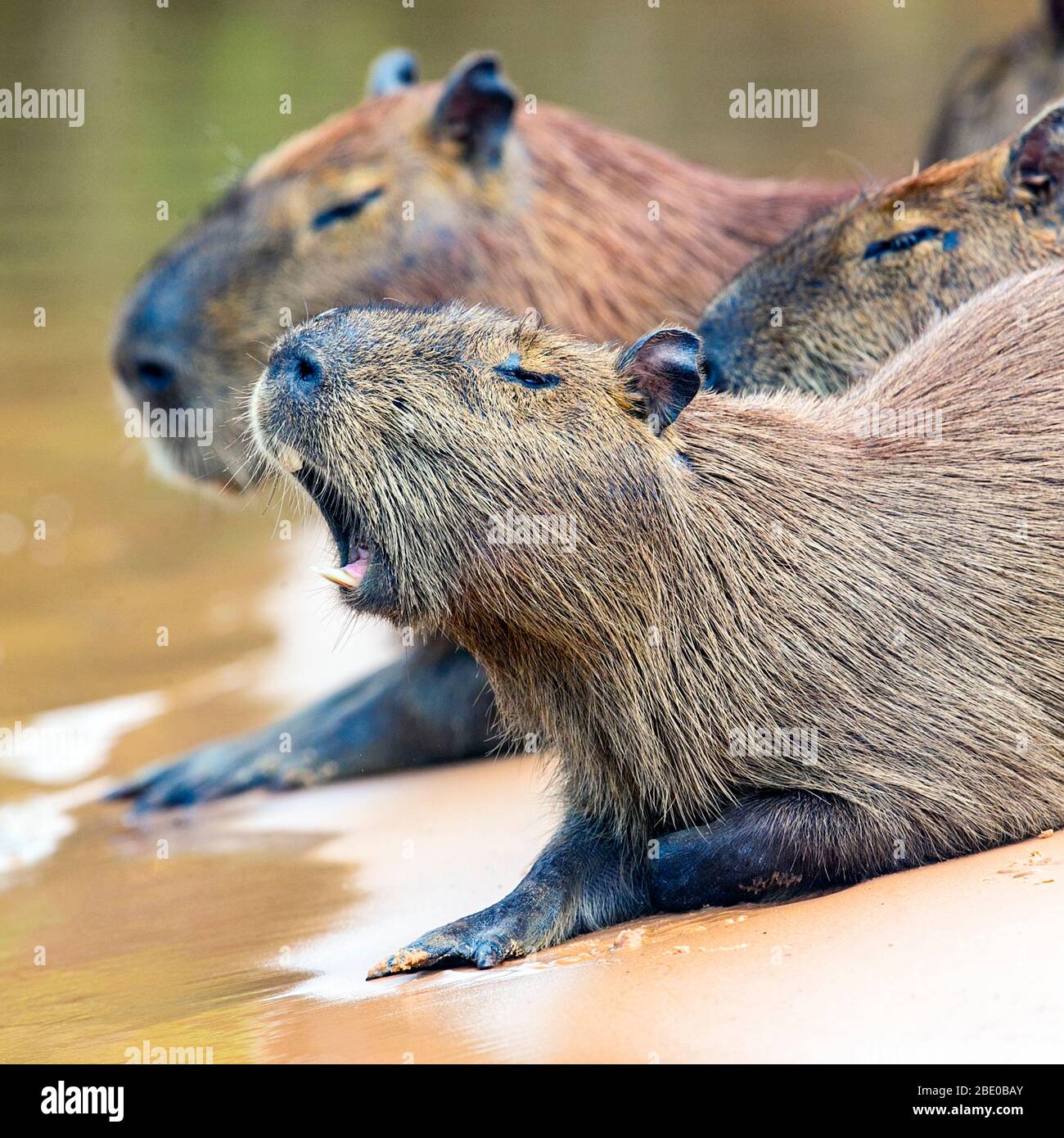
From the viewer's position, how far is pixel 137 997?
3828mm

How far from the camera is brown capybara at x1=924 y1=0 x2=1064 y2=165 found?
7469mm

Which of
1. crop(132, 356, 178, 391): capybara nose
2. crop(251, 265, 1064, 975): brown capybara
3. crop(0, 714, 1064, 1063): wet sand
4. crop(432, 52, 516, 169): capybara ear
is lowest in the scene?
crop(0, 714, 1064, 1063): wet sand

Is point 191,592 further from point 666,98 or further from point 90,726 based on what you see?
point 666,98

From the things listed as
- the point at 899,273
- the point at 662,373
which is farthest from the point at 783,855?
the point at 899,273

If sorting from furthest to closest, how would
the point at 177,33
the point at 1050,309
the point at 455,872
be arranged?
the point at 177,33 < the point at 455,872 < the point at 1050,309

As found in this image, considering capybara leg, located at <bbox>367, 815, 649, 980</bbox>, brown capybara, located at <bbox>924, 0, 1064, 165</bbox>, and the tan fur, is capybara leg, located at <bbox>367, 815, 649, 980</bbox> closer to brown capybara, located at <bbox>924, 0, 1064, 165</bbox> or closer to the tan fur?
the tan fur

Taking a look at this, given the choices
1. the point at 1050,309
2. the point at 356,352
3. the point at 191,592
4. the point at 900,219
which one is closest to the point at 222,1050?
the point at 356,352

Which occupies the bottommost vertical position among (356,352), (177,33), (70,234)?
(356,352)

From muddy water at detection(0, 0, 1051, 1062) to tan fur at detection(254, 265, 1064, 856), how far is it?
0.27 meters

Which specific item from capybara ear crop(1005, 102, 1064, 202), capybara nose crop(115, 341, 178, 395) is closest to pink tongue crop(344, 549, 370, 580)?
capybara ear crop(1005, 102, 1064, 202)

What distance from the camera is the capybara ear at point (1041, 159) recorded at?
4738 millimetres

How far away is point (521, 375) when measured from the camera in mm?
3578

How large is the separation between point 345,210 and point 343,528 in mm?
2569

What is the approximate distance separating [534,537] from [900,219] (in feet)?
6.08
